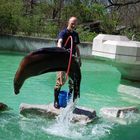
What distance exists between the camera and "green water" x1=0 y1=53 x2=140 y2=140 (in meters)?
6.69

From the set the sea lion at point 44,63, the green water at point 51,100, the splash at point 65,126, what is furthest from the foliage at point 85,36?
the sea lion at point 44,63

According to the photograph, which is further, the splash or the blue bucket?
the blue bucket

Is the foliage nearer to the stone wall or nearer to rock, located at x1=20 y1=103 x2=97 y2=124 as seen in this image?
the stone wall

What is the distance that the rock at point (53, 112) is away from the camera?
24.7ft

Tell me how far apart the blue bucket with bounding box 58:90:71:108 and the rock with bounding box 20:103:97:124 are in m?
0.16

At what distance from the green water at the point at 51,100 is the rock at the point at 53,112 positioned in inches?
5.7

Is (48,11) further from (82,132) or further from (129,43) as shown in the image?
(82,132)

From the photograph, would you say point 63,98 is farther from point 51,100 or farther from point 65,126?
point 51,100

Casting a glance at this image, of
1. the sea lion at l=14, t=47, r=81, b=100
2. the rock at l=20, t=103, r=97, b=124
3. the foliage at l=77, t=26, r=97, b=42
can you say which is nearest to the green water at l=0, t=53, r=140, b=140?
the rock at l=20, t=103, r=97, b=124

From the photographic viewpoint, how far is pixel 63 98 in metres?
7.88

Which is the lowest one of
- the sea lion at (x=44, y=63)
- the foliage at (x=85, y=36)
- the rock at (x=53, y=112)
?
→ the rock at (x=53, y=112)

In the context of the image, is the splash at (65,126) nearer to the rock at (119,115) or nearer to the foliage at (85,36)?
the rock at (119,115)

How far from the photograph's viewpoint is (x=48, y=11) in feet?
95.8

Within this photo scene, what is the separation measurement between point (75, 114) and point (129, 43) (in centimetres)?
427
